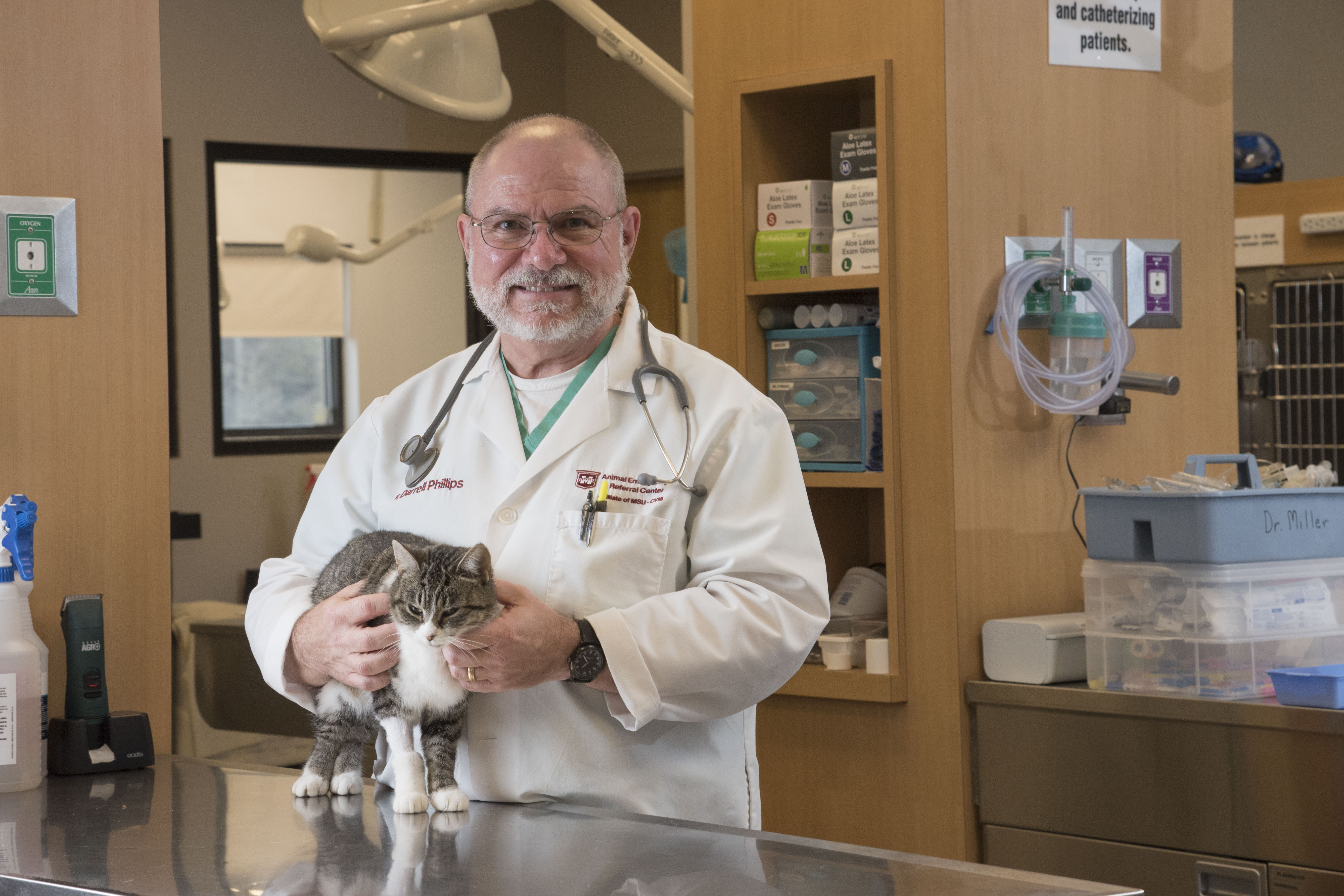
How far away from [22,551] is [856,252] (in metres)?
1.42

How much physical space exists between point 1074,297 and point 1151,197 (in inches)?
11.9

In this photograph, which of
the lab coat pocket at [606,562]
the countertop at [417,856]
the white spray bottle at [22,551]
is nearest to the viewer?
the countertop at [417,856]

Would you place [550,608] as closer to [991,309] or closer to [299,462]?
[991,309]

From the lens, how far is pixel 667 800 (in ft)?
5.00

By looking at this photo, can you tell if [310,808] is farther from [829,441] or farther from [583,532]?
[829,441]

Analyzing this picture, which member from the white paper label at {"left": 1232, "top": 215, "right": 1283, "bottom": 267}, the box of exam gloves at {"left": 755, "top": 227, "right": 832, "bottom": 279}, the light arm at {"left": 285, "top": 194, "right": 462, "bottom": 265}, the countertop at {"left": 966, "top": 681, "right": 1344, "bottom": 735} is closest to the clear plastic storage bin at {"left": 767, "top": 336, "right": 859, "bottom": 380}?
the box of exam gloves at {"left": 755, "top": 227, "right": 832, "bottom": 279}

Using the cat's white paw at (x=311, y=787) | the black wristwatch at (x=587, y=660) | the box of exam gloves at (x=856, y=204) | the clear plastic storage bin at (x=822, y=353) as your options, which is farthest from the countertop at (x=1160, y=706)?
the cat's white paw at (x=311, y=787)

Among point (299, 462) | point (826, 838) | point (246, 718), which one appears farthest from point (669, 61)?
point (826, 838)

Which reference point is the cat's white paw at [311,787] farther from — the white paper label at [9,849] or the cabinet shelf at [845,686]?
the cabinet shelf at [845,686]

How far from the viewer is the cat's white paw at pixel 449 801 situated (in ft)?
4.63

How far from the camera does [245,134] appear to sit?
4.48m

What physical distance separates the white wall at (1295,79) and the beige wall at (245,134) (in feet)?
6.20

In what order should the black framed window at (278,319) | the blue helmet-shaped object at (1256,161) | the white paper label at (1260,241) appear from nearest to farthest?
the white paper label at (1260,241) → the blue helmet-shaped object at (1256,161) → the black framed window at (278,319)

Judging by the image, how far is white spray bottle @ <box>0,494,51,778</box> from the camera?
5.27 ft
